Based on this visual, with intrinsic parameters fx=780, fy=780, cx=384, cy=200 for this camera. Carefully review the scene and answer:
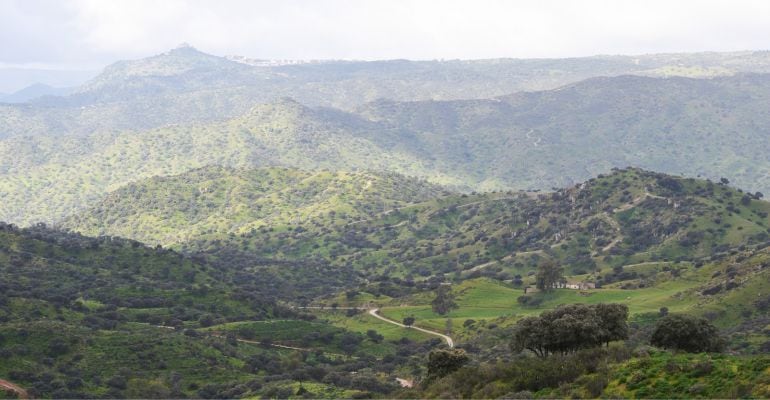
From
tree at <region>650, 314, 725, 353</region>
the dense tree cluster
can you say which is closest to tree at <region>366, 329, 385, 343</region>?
the dense tree cluster

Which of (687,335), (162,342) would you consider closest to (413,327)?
(162,342)

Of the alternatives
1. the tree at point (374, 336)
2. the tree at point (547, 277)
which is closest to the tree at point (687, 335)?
the tree at point (374, 336)

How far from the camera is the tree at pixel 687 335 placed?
78.4 metres

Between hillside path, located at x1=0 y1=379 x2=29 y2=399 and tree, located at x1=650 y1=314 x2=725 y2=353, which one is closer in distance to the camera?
tree, located at x1=650 y1=314 x2=725 y2=353

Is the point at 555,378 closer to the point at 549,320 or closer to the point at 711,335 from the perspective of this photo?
the point at 549,320

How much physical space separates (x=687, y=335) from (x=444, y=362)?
2558 cm

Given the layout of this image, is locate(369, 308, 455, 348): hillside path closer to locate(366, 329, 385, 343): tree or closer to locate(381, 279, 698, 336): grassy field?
locate(381, 279, 698, 336): grassy field

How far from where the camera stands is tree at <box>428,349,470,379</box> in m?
85.9

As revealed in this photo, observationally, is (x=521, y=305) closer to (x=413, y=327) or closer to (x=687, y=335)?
(x=413, y=327)

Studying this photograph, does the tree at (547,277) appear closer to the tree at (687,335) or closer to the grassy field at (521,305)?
the grassy field at (521,305)

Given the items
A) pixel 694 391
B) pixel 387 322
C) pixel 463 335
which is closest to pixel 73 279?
pixel 387 322

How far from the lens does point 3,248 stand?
193125 millimetres

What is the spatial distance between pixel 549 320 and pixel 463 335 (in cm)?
7604

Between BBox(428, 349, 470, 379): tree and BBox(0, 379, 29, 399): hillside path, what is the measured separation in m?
53.1
